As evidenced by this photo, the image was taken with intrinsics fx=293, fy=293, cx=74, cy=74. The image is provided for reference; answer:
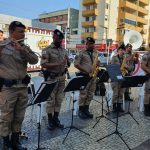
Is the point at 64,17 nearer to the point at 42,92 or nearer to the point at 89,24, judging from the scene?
the point at 89,24

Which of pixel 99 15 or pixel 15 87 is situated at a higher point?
pixel 99 15

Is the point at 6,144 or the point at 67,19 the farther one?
the point at 67,19

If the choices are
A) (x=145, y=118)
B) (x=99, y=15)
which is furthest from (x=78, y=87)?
(x=99, y=15)

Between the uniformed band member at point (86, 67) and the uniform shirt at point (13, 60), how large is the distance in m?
2.42

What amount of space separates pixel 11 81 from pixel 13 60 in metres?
0.32

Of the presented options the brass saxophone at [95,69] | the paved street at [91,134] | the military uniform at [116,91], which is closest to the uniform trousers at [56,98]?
the paved street at [91,134]

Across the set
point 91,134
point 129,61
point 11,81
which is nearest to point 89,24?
point 129,61

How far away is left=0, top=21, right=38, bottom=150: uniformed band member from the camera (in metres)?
4.32

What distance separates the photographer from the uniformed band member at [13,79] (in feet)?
14.2

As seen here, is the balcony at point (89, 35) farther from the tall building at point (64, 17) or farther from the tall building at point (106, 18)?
the tall building at point (64, 17)

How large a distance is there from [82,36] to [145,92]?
49462 millimetres

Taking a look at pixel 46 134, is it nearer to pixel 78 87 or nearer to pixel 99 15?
pixel 78 87

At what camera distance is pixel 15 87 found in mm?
4461

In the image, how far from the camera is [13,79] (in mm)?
4406
